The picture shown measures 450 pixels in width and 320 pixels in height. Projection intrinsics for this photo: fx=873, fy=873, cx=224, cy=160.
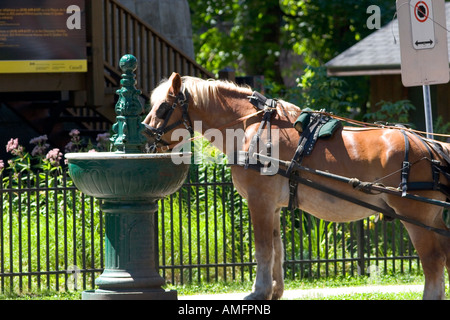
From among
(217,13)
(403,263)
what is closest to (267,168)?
(403,263)

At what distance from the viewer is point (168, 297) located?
7.05 metres

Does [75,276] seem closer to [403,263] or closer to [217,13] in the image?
[403,263]

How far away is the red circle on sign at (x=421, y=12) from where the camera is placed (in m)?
9.00

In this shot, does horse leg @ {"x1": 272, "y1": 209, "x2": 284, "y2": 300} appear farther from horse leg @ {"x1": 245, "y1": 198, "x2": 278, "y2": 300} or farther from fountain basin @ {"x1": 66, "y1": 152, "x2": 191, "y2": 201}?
fountain basin @ {"x1": 66, "y1": 152, "x2": 191, "y2": 201}

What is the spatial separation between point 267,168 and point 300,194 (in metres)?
0.37

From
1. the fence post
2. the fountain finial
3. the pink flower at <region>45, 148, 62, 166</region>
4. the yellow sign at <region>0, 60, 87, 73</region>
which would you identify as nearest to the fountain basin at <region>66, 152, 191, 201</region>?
the fountain finial

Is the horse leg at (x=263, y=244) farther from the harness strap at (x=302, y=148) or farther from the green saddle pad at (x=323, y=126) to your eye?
the green saddle pad at (x=323, y=126)

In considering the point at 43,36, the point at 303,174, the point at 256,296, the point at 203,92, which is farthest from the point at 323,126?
the point at 43,36

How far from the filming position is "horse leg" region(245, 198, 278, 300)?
7.59 m

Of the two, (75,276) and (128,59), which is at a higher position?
(128,59)

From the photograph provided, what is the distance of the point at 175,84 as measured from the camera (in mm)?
7781

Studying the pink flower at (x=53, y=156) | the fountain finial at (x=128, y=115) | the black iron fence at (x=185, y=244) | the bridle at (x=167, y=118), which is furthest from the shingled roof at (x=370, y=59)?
the fountain finial at (x=128, y=115)

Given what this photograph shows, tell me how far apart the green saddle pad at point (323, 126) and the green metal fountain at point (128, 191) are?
111cm

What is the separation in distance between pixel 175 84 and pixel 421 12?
290cm
